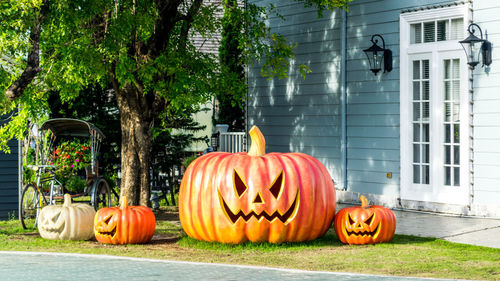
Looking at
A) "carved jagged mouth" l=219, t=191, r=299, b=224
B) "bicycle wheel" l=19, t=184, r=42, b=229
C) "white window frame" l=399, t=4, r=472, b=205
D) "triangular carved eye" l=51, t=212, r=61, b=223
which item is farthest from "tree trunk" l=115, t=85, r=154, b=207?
"white window frame" l=399, t=4, r=472, b=205

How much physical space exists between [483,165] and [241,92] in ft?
13.8

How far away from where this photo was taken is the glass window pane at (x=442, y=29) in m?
11.8

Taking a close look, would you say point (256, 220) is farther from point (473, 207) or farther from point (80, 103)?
point (80, 103)

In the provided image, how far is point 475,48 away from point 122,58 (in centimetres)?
511

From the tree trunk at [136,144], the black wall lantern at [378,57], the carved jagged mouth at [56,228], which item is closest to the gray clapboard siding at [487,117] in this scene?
the black wall lantern at [378,57]

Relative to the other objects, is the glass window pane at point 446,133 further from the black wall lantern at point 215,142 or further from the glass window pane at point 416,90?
the black wall lantern at point 215,142

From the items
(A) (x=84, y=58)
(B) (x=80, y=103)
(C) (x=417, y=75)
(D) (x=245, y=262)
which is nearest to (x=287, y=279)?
(D) (x=245, y=262)

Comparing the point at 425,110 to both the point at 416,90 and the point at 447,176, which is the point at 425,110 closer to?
the point at 416,90

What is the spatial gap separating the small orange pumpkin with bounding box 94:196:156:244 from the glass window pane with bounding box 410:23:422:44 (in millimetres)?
5377

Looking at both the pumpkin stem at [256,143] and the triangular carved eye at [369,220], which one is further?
the pumpkin stem at [256,143]

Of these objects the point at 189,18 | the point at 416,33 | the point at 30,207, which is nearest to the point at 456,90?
the point at 416,33

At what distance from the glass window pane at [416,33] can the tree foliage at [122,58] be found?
122cm

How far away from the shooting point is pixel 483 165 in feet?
36.8

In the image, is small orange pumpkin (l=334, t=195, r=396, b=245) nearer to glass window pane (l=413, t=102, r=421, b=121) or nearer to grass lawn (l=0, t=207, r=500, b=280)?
grass lawn (l=0, t=207, r=500, b=280)
